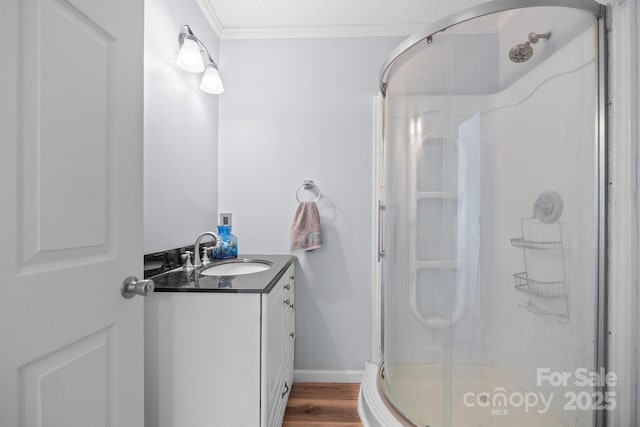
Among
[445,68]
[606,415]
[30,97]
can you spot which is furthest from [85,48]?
[606,415]

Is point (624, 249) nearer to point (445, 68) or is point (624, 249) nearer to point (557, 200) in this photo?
point (557, 200)

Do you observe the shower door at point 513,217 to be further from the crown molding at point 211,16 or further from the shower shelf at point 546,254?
the crown molding at point 211,16

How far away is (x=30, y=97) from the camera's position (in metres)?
0.62

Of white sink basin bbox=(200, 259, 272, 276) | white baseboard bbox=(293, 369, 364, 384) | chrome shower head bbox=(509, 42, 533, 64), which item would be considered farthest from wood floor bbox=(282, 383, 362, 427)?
chrome shower head bbox=(509, 42, 533, 64)

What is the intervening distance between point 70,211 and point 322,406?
167 cm

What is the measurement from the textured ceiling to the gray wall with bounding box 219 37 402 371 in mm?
66

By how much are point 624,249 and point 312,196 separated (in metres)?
1.55

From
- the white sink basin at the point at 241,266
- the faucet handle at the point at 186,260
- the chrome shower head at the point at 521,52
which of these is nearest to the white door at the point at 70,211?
the faucet handle at the point at 186,260

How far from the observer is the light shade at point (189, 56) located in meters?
1.56

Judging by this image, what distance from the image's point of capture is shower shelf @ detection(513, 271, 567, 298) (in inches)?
45.1

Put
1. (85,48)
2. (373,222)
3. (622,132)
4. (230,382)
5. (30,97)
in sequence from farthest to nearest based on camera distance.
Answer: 1. (373,222)
2. (230,382)
3. (622,132)
4. (85,48)
5. (30,97)

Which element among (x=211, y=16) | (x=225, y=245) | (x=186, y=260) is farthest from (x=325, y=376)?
(x=211, y=16)

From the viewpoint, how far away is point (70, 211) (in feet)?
2.35

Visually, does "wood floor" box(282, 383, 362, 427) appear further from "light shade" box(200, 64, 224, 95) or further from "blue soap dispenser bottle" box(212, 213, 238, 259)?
"light shade" box(200, 64, 224, 95)
